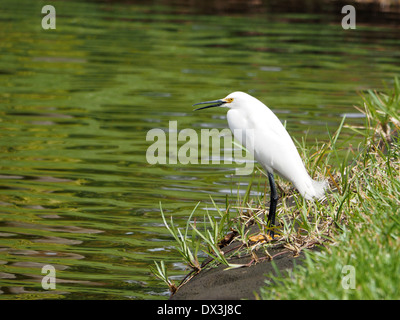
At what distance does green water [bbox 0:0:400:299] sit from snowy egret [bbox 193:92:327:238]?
0.99 metres

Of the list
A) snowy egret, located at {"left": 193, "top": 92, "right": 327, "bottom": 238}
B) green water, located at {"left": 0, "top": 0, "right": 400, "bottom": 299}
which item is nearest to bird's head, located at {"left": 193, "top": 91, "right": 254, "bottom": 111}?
snowy egret, located at {"left": 193, "top": 92, "right": 327, "bottom": 238}

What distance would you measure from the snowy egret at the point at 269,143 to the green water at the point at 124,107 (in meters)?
0.99

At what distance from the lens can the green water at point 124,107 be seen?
6.85m

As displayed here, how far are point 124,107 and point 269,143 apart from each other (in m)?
7.80

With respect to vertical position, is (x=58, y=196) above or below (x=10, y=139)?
below

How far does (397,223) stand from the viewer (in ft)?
14.9

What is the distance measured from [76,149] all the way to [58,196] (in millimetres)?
2033

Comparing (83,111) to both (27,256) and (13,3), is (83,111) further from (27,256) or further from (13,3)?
(13,3)

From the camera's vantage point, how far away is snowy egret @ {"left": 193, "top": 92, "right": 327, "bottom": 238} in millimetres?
5660

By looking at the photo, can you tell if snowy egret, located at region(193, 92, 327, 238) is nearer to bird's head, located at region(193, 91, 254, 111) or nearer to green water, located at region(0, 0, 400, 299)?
bird's head, located at region(193, 91, 254, 111)

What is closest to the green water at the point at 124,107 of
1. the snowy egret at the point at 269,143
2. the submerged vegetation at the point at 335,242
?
the submerged vegetation at the point at 335,242

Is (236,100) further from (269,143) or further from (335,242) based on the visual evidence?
(335,242)

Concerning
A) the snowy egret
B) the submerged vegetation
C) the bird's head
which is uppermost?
the bird's head
